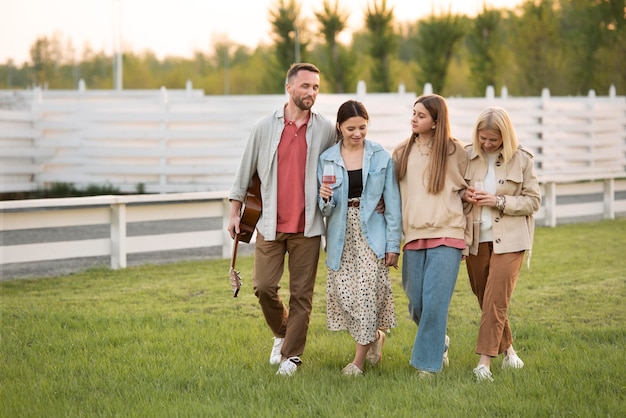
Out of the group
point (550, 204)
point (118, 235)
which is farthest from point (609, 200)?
point (118, 235)

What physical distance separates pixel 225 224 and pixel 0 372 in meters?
5.95

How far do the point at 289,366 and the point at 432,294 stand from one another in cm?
104

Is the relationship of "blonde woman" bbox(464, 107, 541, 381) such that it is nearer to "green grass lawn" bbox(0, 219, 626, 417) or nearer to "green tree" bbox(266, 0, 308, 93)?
"green grass lawn" bbox(0, 219, 626, 417)

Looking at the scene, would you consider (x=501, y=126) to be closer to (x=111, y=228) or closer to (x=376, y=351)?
(x=376, y=351)

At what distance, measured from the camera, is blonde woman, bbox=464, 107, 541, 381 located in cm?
573

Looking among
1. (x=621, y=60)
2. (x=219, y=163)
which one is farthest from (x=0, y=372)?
(x=621, y=60)

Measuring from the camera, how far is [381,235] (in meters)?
5.82

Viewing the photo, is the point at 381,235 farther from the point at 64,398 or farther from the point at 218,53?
the point at 218,53

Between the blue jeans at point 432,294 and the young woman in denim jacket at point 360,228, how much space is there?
0.53ft

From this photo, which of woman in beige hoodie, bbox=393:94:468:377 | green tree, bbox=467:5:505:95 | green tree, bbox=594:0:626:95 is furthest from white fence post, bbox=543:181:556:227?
green tree, bbox=594:0:626:95

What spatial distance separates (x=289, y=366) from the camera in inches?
234

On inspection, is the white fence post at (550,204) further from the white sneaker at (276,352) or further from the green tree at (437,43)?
the green tree at (437,43)

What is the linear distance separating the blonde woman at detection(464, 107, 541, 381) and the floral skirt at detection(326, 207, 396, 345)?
1.98ft

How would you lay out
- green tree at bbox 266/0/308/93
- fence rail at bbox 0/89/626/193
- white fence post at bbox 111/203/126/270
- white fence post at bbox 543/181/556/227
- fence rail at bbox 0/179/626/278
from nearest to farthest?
fence rail at bbox 0/179/626/278 < white fence post at bbox 111/203/126/270 < white fence post at bbox 543/181/556/227 < fence rail at bbox 0/89/626/193 < green tree at bbox 266/0/308/93
